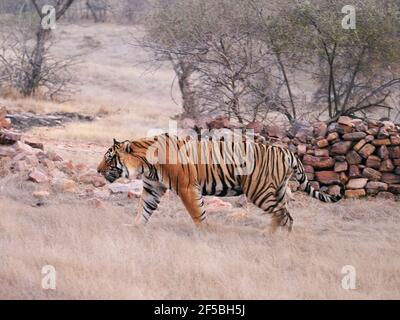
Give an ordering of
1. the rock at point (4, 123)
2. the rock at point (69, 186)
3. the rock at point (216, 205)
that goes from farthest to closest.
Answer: the rock at point (4, 123) < the rock at point (69, 186) < the rock at point (216, 205)

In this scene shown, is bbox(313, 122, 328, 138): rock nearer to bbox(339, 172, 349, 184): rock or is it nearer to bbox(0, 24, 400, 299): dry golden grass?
bbox(339, 172, 349, 184): rock

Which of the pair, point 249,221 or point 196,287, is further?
point 249,221

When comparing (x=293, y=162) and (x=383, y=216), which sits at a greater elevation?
(x=293, y=162)

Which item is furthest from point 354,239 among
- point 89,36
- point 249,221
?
point 89,36

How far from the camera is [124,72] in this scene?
1292 inches

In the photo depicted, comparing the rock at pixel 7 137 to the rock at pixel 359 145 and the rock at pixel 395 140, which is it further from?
the rock at pixel 395 140

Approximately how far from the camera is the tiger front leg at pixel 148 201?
904 cm

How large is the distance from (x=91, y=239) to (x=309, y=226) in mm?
3119

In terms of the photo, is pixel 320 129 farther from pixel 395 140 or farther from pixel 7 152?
pixel 7 152

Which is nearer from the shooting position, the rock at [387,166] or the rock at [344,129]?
the rock at [387,166]

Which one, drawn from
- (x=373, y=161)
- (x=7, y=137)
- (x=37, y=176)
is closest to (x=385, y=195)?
(x=373, y=161)

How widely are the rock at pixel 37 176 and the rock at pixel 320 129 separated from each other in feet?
14.7

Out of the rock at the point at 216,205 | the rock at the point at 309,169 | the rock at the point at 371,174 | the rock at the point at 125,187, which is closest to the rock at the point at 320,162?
the rock at the point at 309,169
